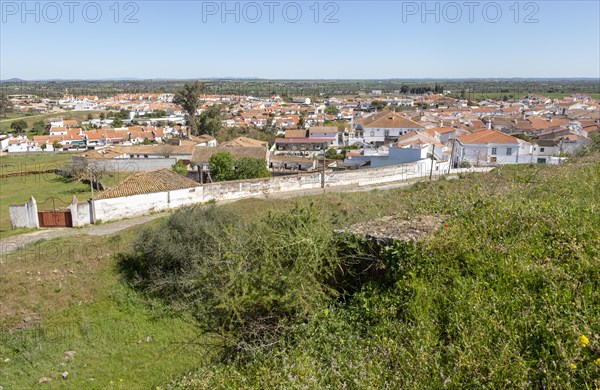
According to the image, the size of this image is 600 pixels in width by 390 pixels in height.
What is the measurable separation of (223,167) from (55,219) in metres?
11.9

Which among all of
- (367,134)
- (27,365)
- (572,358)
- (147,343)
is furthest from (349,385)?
(367,134)

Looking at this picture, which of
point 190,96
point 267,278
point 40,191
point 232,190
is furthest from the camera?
point 190,96

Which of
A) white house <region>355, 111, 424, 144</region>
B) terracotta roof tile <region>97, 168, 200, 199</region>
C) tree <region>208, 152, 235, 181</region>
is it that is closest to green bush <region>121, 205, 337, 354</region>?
terracotta roof tile <region>97, 168, 200, 199</region>

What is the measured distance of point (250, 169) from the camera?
89.3 feet

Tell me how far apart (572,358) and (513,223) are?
221 centimetres

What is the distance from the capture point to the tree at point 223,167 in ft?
91.4

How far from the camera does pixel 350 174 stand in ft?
81.5

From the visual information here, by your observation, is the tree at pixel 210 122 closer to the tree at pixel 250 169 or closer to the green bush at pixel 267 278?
the tree at pixel 250 169

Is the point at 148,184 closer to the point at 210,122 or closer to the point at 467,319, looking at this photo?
the point at 467,319

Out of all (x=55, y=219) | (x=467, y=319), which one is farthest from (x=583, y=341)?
(x=55, y=219)

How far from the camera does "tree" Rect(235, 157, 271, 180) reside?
89.1 ft

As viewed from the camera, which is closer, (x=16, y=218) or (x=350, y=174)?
(x=16, y=218)

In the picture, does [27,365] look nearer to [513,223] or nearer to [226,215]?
[226,215]

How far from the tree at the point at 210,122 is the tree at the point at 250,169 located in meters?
30.4
